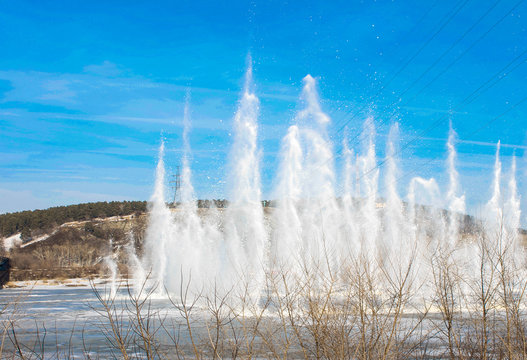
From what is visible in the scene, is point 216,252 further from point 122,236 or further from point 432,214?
point 122,236

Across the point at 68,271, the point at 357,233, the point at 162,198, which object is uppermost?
the point at 162,198

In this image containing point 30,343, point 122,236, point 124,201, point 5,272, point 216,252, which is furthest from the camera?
point 124,201

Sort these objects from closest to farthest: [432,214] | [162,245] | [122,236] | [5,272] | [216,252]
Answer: [216,252] < [162,245] < [432,214] < [5,272] < [122,236]

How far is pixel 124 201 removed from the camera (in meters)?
181

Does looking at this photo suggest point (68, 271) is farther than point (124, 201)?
No

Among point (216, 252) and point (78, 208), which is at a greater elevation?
point (78, 208)

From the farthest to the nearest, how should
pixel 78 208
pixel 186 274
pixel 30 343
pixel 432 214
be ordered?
pixel 78 208 → pixel 432 214 → pixel 186 274 → pixel 30 343

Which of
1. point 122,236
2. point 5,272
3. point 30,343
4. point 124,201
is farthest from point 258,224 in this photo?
point 124,201

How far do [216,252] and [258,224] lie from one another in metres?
10.2

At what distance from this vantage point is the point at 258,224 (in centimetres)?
3528

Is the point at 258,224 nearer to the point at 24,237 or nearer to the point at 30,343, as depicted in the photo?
the point at 30,343

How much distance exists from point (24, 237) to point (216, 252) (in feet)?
382

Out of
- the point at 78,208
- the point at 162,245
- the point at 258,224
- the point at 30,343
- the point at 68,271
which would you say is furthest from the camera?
the point at 78,208

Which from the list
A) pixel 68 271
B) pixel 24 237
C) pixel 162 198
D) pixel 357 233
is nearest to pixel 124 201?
pixel 24 237
